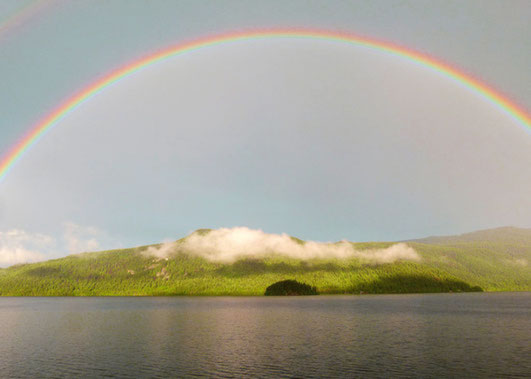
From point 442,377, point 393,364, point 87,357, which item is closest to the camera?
point 442,377

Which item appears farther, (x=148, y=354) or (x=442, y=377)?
(x=148, y=354)

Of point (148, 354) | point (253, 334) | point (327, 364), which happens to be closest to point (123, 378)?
point (148, 354)

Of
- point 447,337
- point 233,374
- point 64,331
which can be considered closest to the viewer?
point 233,374

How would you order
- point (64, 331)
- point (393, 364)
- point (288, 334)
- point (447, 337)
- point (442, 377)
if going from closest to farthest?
point (442, 377)
point (393, 364)
point (447, 337)
point (288, 334)
point (64, 331)

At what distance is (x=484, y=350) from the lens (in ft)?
230

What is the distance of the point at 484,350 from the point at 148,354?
6427 cm

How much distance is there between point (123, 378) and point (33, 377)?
1351 cm

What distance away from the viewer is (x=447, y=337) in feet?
292

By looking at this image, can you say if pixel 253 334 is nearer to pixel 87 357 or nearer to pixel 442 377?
pixel 87 357

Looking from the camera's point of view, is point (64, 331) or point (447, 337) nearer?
point (447, 337)

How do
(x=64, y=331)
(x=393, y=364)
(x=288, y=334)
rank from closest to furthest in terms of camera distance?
(x=393, y=364)
(x=288, y=334)
(x=64, y=331)

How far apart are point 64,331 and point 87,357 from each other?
2025 inches

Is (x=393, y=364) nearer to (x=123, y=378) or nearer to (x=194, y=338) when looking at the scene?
(x=123, y=378)

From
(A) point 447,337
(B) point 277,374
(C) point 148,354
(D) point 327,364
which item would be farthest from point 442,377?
(C) point 148,354
